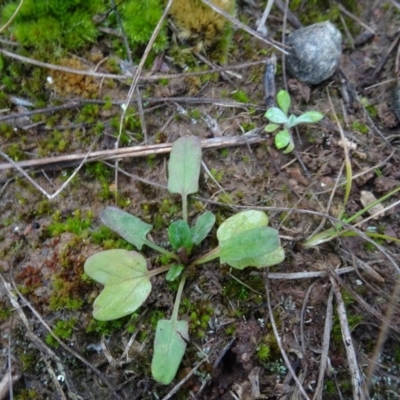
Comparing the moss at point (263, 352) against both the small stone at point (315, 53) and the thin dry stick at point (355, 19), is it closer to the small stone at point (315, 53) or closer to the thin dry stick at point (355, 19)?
the small stone at point (315, 53)

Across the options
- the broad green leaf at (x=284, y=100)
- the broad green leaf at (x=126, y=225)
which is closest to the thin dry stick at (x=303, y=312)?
the broad green leaf at (x=126, y=225)

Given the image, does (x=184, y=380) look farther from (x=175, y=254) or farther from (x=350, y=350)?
(x=350, y=350)

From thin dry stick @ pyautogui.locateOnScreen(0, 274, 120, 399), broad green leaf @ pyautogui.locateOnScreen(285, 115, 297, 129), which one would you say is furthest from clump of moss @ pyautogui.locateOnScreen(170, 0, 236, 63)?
thin dry stick @ pyautogui.locateOnScreen(0, 274, 120, 399)

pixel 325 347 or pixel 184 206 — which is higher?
pixel 184 206

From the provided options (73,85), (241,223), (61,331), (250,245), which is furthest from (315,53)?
(61,331)

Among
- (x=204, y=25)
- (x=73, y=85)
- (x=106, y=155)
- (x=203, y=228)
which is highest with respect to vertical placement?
(x=204, y=25)

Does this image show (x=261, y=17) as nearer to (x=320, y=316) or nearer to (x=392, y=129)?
(x=392, y=129)

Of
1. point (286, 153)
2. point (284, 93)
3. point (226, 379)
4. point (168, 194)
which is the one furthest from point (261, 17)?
point (226, 379)
